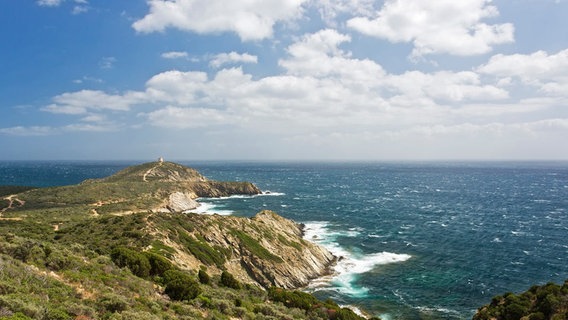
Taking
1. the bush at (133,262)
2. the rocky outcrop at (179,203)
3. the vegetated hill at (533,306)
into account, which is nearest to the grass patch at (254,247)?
the bush at (133,262)

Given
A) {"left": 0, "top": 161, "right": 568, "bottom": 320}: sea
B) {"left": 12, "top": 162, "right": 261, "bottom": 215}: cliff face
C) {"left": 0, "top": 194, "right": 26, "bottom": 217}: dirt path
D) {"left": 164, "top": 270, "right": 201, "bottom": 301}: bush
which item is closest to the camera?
{"left": 164, "top": 270, "right": 201, "bottom": 301}: bush

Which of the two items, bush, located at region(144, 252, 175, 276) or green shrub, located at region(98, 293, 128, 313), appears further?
bush, located at region(144, 252, 175, 276)

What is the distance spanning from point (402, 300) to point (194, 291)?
34.4m

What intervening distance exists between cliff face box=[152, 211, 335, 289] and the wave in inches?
97.9

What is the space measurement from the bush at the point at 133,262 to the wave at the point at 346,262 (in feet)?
102

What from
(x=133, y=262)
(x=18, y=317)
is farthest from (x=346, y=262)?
(x=18, y=317)

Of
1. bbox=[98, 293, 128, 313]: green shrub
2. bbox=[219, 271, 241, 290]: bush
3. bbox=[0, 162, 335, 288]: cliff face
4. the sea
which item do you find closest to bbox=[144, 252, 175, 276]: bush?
bbox=[219, 271, 241, 290]: bush

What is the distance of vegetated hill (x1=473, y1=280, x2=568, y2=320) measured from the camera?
1340 inches

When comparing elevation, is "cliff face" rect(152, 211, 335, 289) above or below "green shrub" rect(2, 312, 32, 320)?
below

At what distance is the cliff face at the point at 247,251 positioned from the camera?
51.9 metres

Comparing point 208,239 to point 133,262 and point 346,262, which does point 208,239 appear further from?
point 133,262

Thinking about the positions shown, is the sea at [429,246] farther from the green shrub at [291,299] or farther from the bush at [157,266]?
the bush at [157,266]

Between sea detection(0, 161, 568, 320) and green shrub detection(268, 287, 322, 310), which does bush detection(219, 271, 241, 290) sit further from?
sea detection(0, 161, 568, 320)

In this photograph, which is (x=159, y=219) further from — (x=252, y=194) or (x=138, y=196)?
(x=252, y=194)
